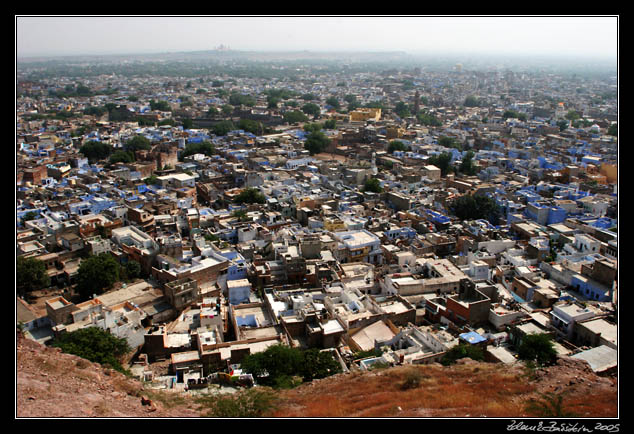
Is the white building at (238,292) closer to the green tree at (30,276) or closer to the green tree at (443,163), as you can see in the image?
the green tree at (30,276)

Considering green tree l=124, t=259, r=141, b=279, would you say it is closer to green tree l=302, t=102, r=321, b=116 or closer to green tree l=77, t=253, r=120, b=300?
green tree l=77, t=253, r=120, b=300

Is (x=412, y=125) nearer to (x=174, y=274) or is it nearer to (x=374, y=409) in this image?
(x=174, y=274)

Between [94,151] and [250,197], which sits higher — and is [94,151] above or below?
above

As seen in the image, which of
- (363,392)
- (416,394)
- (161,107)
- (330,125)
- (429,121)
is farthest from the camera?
(161,107)

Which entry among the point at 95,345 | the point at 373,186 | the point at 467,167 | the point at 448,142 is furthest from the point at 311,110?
the point at 95,345

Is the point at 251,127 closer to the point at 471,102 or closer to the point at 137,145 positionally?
the point at 137,145

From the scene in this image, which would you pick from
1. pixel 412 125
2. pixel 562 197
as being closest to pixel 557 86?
pixel 412 125

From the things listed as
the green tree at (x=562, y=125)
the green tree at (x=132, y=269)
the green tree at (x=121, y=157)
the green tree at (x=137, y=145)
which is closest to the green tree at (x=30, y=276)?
the green tree at (x=132, y=269)

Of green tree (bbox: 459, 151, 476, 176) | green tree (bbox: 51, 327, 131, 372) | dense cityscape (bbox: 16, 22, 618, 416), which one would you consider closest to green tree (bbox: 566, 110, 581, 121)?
dense cityscape (bbox: 16, 22, 618, 416)
